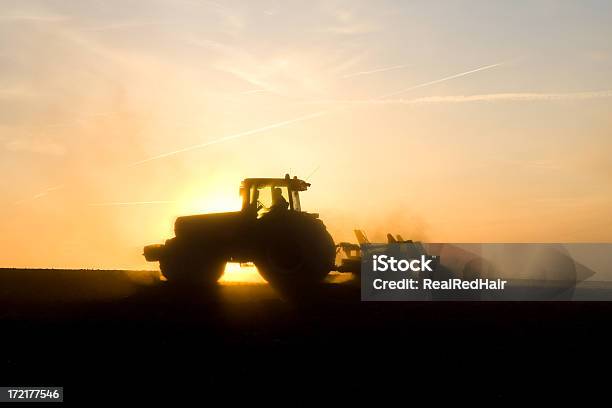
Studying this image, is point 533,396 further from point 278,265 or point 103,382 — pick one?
point 278,265

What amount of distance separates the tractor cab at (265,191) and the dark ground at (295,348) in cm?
387

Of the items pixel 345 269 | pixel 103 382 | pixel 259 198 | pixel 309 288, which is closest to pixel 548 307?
pixel 345 269

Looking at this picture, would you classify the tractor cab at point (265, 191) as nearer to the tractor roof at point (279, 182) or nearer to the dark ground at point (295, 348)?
the tractor roof at point (279, 182)

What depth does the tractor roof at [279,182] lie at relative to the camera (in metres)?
30.5

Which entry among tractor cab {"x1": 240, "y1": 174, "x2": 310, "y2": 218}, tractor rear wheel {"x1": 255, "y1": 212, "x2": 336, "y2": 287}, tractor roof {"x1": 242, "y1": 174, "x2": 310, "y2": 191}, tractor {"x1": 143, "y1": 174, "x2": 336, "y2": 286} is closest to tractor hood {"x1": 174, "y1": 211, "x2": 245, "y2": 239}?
tractor {"x1": 143, "y1": 174, "x2": 336, "y2": 286}

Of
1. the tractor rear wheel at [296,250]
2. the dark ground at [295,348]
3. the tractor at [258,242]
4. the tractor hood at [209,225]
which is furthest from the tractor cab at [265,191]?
the dark ground at [295,348]

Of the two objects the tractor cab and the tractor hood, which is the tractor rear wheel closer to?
the tractor cab

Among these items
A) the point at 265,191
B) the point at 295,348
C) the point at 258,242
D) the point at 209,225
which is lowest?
the point at 295,348

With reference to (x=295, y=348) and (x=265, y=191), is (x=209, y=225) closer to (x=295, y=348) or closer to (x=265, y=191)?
(x=265, y=191)

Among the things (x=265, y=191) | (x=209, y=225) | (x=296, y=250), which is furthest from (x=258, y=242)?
(x=209, y=225)

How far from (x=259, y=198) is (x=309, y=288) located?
4.59m

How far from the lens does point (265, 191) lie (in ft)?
100

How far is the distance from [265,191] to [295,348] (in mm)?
13346

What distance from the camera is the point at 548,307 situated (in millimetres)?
33156
